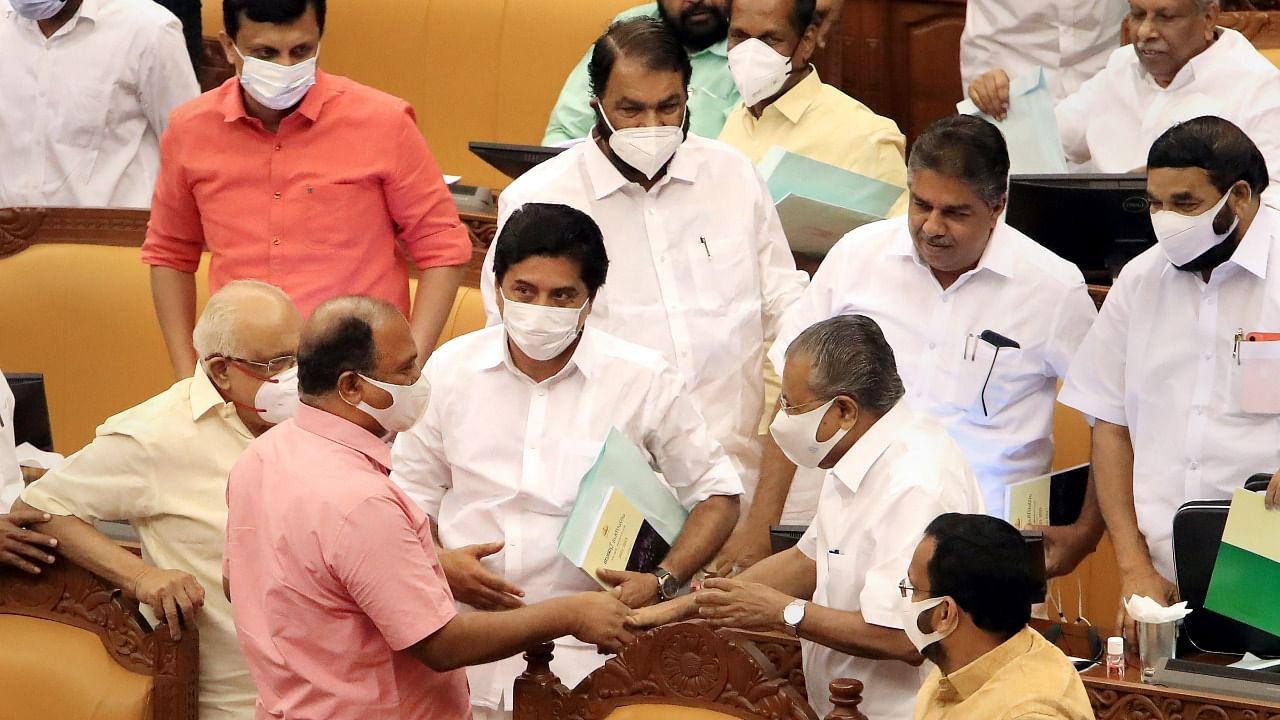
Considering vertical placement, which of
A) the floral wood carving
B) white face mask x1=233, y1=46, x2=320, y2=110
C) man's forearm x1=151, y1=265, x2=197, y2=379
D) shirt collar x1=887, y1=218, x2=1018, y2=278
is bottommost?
the floral wood carving

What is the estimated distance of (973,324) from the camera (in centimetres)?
375

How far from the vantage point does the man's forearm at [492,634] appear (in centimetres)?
293

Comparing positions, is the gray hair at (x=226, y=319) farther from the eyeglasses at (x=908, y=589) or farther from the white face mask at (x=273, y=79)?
the eyeglasses at (x=908, y=589)

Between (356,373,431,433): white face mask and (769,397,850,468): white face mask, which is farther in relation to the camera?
(769,397,850,468): white face mask

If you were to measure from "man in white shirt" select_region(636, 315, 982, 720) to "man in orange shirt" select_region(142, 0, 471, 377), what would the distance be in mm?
1348

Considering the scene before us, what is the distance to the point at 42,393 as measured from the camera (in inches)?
178

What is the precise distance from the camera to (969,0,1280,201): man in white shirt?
185 inches

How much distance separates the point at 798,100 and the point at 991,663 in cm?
233

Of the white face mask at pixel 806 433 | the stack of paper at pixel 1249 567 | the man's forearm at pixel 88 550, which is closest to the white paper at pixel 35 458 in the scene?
the man's forearm at pixel 88 550

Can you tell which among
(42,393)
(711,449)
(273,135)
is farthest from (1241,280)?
(42,393)

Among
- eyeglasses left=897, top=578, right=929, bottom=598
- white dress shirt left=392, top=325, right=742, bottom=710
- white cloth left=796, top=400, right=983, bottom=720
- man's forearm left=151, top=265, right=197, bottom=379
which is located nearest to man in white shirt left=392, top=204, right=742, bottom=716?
white dress shirt left=392, top=325, right=742, bottom=710

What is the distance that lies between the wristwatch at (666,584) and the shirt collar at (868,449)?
48cm

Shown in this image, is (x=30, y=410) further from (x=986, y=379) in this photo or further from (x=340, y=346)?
(x=986, y=379)

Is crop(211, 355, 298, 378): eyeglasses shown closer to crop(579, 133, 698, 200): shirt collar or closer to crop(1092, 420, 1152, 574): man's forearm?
crop(579, 133, 698, 200): shirt collar
